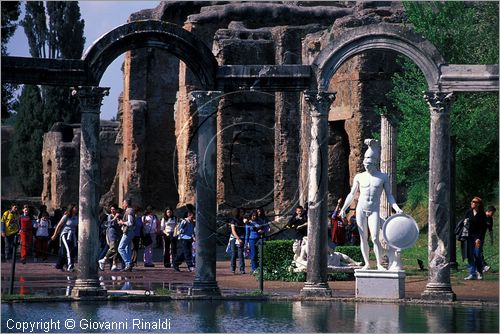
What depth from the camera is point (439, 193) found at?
78.8 ft

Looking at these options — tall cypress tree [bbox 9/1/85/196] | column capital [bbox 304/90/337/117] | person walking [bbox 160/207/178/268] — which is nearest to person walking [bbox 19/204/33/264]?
person walking [bbox 160/207/178/268]

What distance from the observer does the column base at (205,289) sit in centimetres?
2447

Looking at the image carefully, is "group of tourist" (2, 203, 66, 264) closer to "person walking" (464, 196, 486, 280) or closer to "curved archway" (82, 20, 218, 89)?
"curved archway" (82, 20, 218, 89)

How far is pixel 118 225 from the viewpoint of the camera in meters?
32.2

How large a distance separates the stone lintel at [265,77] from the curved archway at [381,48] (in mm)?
385

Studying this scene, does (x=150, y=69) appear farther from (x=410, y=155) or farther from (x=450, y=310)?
(x=450, y=310)

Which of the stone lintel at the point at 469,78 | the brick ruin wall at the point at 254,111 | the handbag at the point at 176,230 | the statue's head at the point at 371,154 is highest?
the brick ruin wall at the point at 254,111

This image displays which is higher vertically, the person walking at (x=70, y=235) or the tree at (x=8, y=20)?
the tree at (x=8, y=20)

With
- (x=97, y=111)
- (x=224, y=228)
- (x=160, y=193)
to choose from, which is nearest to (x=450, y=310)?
(x=97, y=111)

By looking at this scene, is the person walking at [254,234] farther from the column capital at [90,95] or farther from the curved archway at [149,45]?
the column capital at [90,95]

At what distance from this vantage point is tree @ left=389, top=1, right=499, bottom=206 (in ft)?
110

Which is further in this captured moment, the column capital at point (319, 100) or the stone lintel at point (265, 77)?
the stone lintel at point (265, 77)

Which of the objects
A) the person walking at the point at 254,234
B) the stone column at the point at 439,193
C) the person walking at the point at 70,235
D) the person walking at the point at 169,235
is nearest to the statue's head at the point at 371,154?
the stone column at the point at 439,193

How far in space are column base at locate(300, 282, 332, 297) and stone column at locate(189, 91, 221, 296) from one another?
1.48 m
